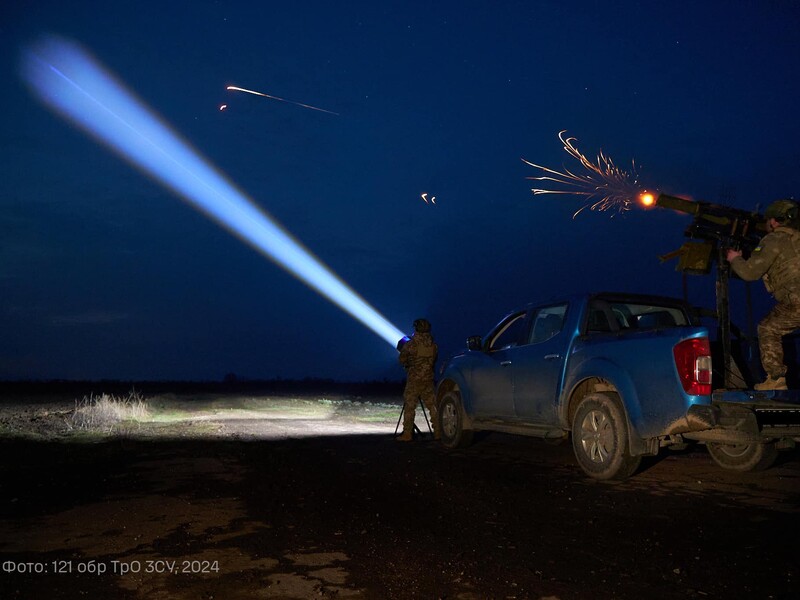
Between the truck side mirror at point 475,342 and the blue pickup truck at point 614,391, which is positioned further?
the truck side mirror at point 475,342

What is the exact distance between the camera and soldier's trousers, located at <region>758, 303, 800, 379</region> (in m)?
6.91

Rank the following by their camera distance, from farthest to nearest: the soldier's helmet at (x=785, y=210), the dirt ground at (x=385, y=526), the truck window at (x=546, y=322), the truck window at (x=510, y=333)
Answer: the truck window at (x=510, y=333) → the truck window at (x=546, y=322) → the soldier's helmet at (x=785, y=210) → the dirt ground at (x=385, y=526)

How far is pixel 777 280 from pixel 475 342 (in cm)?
441

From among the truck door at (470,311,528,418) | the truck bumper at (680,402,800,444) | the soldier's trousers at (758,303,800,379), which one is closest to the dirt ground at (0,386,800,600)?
the truck bumper at (680,402,800,444)

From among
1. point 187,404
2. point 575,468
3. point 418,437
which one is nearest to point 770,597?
point 575,468

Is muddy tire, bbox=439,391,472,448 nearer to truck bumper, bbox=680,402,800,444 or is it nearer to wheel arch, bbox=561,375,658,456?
wheel arch, bbox=561,375,658,456

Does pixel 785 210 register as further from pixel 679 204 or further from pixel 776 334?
pixel 776 334

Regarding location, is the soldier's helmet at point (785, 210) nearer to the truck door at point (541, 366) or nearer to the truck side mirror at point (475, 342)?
the truck door at point (541, 366)

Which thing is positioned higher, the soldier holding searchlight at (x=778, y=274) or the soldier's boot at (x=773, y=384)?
the soldier holding searchlight at (x=778, y=274)

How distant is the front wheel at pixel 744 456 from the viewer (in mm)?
8156

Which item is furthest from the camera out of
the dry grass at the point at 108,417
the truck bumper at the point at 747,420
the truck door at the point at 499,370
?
the dry grass at the point at 108,417

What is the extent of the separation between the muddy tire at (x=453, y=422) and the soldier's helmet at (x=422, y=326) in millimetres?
1617

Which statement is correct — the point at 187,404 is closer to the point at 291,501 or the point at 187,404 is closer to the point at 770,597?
the point at 291,501

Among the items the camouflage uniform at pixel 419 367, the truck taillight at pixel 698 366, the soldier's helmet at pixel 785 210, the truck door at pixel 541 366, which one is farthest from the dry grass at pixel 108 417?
the soldier's helmet at pixel 785 210
